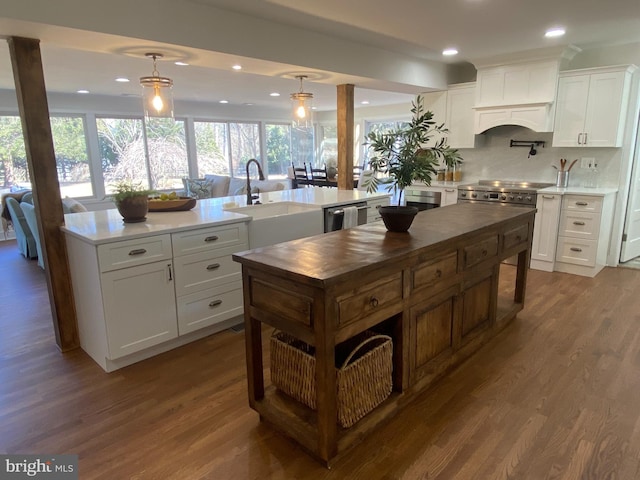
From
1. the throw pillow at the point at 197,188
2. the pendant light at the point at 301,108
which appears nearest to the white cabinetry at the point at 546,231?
the pendant light at the point at 301,108

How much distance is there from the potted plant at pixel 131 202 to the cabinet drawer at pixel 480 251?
7.51ft

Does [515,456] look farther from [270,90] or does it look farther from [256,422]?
[270,90]

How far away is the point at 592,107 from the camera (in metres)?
4.39

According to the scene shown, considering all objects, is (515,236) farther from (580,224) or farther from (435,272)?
(580,224)

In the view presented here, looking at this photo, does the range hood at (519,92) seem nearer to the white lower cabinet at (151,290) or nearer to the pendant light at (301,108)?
the pendant light at (301,108)

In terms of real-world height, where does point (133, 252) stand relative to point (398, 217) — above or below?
below

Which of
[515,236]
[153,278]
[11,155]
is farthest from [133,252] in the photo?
[11,155]

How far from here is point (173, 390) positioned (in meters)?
2.47

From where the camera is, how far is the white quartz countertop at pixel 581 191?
4.25 m

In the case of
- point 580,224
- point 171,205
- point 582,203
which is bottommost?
point 580,224

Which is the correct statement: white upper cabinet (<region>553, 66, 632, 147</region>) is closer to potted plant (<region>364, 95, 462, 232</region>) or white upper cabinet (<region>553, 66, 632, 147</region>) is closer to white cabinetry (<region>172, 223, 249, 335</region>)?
potted plant (<region>364, 95, 462, 232</region>)

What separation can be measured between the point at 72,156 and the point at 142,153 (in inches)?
48.2

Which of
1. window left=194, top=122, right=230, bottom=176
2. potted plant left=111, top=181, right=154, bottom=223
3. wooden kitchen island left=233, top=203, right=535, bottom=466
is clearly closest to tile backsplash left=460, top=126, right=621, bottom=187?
wooden kitchen island left=233, top=203, right=535, bottom=466

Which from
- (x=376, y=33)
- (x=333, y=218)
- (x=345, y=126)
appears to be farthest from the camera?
(x=345, y=126)
